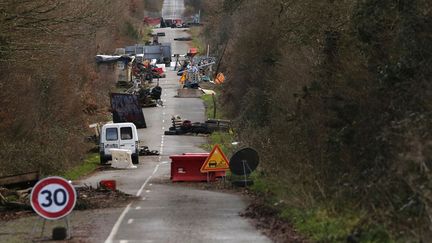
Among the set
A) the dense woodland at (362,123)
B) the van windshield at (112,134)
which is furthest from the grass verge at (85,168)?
the dense woodland at (362,123)

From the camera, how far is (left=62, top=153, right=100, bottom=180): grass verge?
1393 inches

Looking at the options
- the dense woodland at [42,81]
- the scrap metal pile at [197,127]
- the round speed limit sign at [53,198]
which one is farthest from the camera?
the scrap metal pile at [197,127]

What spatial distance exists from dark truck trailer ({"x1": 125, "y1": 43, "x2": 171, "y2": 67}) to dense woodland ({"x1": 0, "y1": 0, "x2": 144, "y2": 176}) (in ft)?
227

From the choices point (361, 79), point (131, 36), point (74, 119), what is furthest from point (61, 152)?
point (131, 36)

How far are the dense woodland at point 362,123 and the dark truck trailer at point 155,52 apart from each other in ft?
327

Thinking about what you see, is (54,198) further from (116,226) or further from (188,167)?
(188,167)

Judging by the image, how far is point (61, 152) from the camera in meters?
35.3

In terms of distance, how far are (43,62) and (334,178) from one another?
1498cm

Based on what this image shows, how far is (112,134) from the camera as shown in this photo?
4400cm

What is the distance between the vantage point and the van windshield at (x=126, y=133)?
4375cm

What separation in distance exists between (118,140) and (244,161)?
776 inches

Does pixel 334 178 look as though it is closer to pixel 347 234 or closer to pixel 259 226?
pixel 259 226

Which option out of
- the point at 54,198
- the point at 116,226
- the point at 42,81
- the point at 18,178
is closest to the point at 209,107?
the point at 42,81

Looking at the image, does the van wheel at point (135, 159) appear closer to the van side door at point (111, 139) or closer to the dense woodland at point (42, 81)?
the van side door at point (111, 139)
